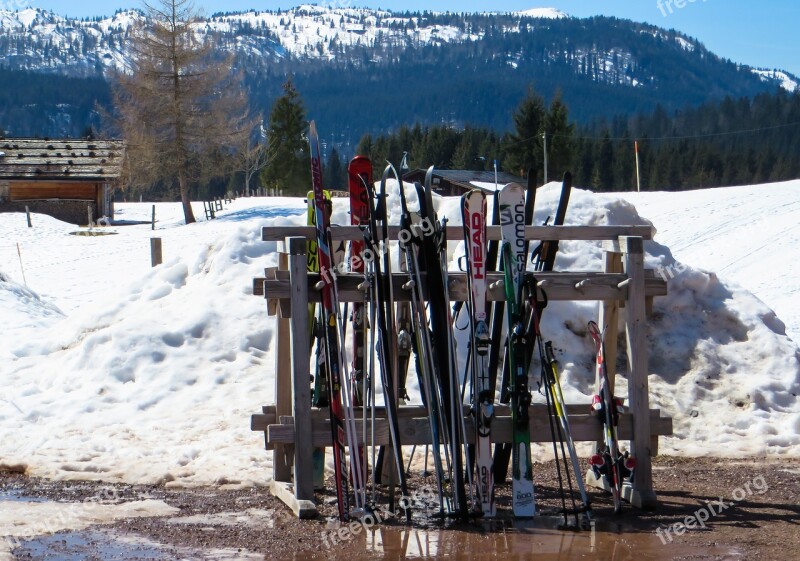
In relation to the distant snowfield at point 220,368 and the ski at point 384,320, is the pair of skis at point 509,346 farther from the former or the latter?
the distant snowfield at point 220,368

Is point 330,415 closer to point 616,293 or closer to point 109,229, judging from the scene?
point 616,293

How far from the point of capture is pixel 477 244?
613cm

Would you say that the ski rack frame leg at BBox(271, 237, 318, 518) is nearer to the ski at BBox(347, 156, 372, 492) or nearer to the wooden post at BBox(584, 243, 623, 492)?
the ski at BBox(347, 156, 372, 492)

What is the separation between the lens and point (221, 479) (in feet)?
22.4

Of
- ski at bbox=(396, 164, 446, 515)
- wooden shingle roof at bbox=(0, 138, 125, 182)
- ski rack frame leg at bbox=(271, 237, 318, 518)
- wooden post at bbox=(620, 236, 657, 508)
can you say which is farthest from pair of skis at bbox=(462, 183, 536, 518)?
wooden shingle roof at bbox=(0, 138, 125, 182)

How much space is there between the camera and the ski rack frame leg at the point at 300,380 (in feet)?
19.4

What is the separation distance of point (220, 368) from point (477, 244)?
370 cm

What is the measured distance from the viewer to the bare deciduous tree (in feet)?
144

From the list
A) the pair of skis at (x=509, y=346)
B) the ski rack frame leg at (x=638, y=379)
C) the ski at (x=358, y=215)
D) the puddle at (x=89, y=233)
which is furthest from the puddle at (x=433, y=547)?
the puddle at (x=89, y=233)

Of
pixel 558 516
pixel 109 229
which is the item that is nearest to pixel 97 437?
pixel 558 516

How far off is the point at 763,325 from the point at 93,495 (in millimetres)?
6389

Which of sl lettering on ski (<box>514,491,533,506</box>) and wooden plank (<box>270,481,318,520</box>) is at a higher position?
sl lettering on ski (<box>514,491,533,506</box>)

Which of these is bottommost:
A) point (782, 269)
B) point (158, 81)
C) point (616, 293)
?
point (782, 269)

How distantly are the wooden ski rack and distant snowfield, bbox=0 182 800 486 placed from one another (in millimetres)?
948
